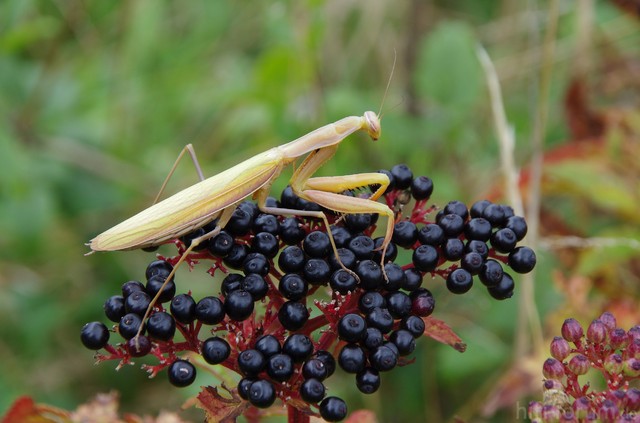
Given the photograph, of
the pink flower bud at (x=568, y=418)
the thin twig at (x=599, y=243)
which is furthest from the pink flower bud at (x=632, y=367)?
the thin twig at (x=599, y=243)

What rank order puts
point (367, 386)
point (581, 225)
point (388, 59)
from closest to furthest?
point (367, 386) < point (581, 225) < point (388, 59)

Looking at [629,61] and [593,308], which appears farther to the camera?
[629,61]

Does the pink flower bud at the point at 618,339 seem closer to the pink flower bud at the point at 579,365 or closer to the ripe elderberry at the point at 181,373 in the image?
the pink flower bud at the point at 579,365

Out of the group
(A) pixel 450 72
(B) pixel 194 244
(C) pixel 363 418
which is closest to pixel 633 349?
(C) pixel 363 418

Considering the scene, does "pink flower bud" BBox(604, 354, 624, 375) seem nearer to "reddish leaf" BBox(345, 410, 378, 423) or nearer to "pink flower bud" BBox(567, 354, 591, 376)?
"pink flower bud" BBox(567, 354, 591, 376)

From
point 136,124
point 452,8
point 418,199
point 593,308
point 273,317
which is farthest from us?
point 452,8

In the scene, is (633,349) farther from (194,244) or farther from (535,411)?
(194,244)

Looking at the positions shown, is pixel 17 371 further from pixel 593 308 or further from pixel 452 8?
pixel 452 8

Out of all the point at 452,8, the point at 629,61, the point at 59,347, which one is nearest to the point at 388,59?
the point at 452,8
